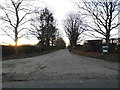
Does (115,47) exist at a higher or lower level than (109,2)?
lower

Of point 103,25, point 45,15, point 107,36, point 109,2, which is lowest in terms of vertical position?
point 107,36

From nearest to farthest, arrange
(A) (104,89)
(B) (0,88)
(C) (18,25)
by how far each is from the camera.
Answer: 1. (A) (104,89)
2. (B) (0,88)
3. (C) (18,25)

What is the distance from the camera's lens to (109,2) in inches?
964

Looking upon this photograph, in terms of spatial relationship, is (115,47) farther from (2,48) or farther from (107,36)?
(2,48)

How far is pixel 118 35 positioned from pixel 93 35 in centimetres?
398

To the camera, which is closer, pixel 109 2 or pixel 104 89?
pixel 104 89

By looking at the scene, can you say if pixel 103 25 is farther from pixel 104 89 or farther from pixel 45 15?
pixel 45 15

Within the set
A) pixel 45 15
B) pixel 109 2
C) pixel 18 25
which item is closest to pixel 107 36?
pixel 109 2

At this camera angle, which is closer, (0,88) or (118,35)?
(0,88)

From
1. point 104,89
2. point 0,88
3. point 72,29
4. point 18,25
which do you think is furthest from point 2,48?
point 72,29

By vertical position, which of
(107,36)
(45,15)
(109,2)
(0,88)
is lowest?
(0,88)

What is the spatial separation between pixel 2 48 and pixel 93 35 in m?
14.7

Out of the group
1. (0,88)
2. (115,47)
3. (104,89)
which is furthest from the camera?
(115,47)

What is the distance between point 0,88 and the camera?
6.28 m
